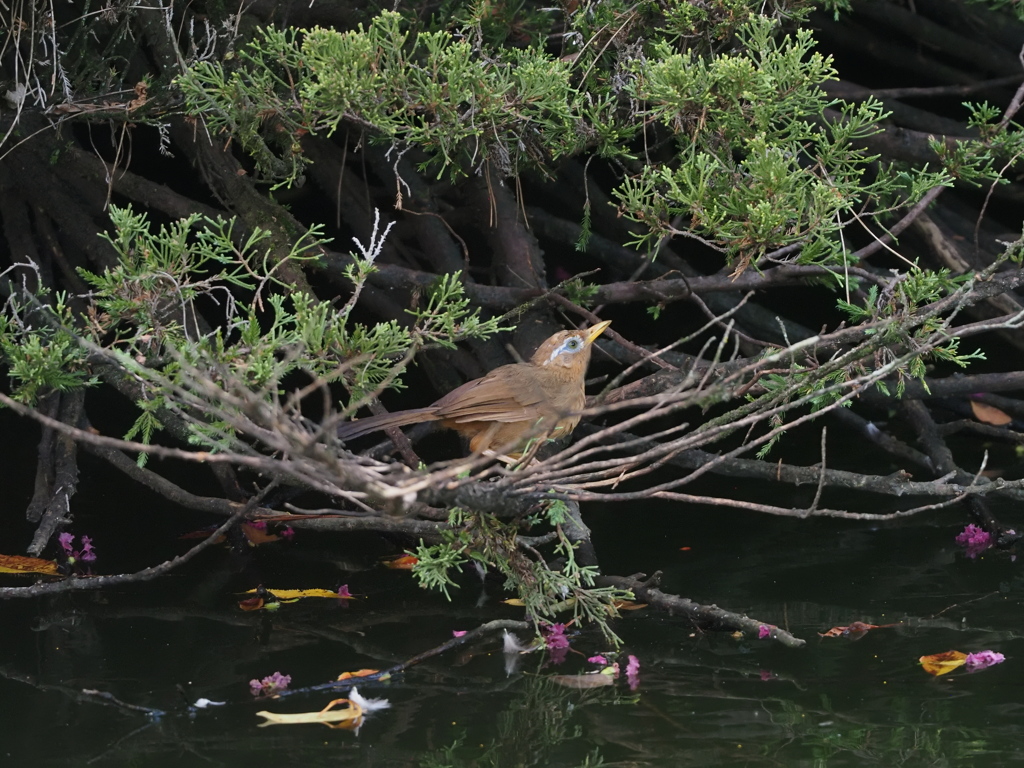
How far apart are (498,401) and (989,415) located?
2498 mm

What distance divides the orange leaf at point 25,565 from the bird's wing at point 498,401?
1487mm

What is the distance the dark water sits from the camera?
2.80 meters

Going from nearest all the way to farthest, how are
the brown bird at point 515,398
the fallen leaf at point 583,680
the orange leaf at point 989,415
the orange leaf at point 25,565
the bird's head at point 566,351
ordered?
the fallen leaf at point 583,680, the brown bird at point 515,398, the orange leaf at point 25,565, the bird's head at point 566,351, the orange leaf at point 989,415

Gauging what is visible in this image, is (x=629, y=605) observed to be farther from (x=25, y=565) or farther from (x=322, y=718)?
(x=25, y=565)

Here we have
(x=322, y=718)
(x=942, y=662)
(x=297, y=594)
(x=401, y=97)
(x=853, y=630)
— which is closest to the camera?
(x=322, y=718)

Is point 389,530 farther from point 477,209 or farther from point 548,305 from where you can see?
point 477,209

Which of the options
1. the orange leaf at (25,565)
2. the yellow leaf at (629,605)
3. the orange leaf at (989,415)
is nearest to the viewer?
the yellow leaf at (629,605)

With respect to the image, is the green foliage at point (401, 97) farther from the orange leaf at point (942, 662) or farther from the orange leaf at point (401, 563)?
the orange leaf at point (942, 662)

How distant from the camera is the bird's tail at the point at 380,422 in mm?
3535

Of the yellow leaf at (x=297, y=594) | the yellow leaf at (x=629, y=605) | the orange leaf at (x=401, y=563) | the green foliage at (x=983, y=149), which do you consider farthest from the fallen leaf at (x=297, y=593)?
the green foliage at (x=983, y=149)

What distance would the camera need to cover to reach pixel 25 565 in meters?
4.02

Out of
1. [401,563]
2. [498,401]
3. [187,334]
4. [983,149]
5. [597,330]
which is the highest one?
[983,149]

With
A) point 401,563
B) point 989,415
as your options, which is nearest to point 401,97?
point 401,563

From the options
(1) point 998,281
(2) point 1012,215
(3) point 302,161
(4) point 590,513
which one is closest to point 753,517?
(4) point 590,513
